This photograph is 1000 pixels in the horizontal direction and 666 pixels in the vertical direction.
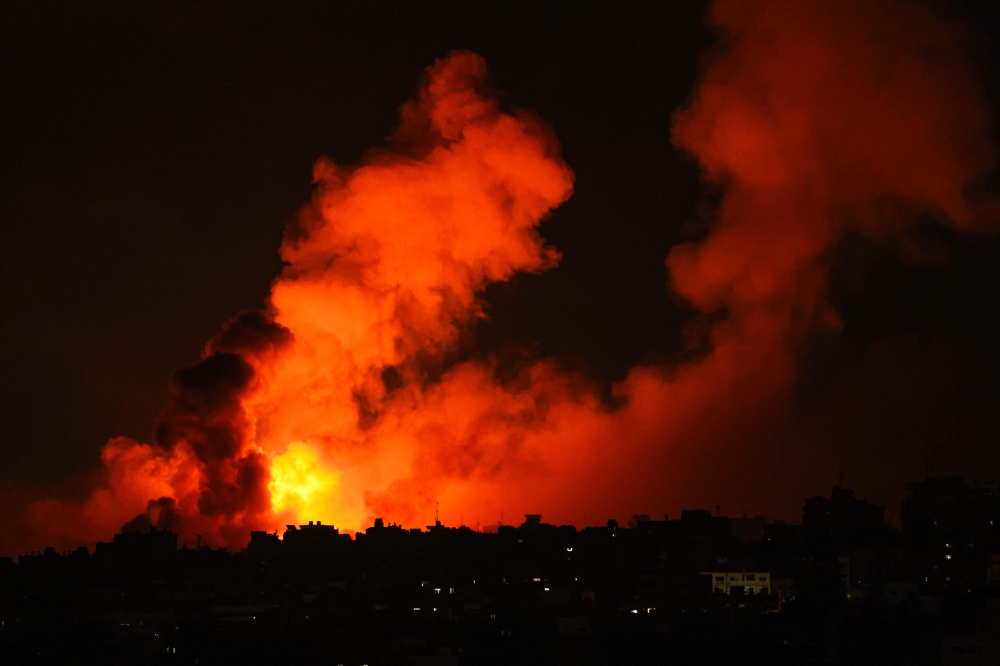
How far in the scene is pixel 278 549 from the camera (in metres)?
77.5

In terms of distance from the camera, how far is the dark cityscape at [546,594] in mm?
55656

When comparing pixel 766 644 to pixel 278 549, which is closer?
pixel 766 644

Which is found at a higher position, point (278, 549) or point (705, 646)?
point (278, 549)

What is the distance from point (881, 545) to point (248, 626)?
109 ft

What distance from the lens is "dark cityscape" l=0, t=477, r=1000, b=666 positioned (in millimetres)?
55656

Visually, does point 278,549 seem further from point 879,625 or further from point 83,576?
point 879,625

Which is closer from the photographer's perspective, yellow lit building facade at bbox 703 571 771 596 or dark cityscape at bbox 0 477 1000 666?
dark cityscape at bbox 0 477 1000 666

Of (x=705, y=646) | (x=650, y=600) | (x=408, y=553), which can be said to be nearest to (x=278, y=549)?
(x=408, y=553)

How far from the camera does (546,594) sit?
226 ft

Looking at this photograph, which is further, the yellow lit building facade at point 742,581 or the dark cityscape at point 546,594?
the yellow lit building facade at point 742,581

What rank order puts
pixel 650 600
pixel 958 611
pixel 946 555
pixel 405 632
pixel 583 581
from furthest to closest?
1. pixel 946 555
2. pixel 583 581
3. pixel 650 600
4. pixel 958 611
5. pixel 405 632

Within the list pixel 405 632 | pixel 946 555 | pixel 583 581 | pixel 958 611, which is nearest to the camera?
pixel 405 632

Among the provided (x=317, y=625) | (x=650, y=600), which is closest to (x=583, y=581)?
(x=650, y=600)

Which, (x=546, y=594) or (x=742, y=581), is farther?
(x=742, y=581)
